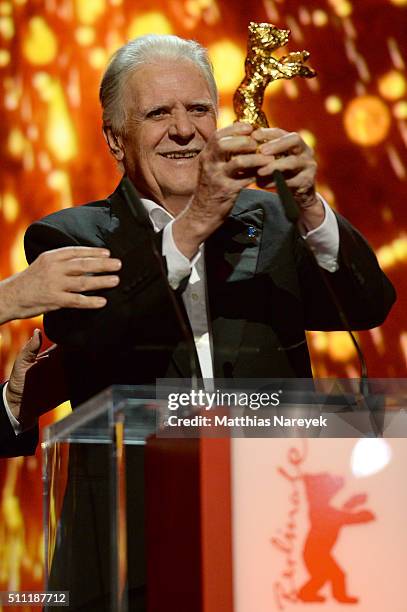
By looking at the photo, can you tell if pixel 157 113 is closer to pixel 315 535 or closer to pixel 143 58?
pixel 143 58

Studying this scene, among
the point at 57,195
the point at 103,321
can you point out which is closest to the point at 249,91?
the point at 103,321

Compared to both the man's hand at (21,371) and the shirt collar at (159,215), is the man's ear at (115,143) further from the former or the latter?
the man's hand at (21,371)

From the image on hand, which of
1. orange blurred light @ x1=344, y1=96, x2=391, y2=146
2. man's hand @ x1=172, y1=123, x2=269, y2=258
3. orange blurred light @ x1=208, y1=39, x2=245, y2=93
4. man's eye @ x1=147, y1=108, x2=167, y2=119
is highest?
orange blurred light @ x1=208, y1=39, x2=245, y2=93

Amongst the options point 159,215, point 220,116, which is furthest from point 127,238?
point 220,116

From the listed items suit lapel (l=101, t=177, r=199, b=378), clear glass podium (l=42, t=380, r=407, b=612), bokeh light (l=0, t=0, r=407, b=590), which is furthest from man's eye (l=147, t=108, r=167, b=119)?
bokeh light (l=0, t=0, r=407, b=590)

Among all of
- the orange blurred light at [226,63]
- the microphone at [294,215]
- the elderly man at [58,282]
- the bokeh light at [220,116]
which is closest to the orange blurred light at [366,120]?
the bokeh light at [220,116]

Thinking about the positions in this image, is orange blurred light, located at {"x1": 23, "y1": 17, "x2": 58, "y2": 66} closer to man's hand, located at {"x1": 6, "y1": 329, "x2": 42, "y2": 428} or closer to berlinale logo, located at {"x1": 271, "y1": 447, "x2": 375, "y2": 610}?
man's hand, located at {"x1": 6, "y1": 329, "x2": 42, "y2": 428}

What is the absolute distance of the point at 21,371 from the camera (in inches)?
65.3

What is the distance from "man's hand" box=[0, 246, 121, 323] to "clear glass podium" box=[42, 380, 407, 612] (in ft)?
1.23

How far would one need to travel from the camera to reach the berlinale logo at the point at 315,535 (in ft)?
2.76

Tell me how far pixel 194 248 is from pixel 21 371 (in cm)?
51

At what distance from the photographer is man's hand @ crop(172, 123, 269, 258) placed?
1193mm

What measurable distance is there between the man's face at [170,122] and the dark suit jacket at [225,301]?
2.7 inches

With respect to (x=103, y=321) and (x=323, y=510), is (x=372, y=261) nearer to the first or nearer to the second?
(x=103, y=321)
